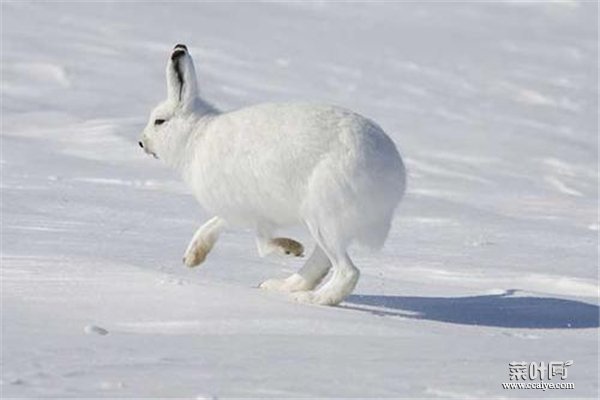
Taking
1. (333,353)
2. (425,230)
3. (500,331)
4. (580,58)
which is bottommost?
(580,58)

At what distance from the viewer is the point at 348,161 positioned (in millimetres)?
4512

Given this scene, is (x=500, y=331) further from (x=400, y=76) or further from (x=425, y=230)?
(x=400, y=76)

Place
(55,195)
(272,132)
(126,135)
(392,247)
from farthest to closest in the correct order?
(126,135) < (55,195) < (392,247) < (272,132)

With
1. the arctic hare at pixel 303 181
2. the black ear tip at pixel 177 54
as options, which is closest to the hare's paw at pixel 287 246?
the arctic hare at pixel 303 181

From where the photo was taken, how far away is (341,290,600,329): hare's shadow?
184 inches

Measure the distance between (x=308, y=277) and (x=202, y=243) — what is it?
0.38 m

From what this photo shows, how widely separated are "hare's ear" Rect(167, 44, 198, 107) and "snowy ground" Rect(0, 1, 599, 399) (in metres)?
0.59

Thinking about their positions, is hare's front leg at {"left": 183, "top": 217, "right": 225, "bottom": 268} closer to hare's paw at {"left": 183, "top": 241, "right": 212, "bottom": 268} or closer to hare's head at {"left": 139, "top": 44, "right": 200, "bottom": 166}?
hare's paw at {"left": 183, "top": 241, "right": 212, "bottom": 268}

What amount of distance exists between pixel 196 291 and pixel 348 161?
0.63 m

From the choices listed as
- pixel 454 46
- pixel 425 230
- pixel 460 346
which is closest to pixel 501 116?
pixel 454 46

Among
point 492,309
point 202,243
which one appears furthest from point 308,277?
point 492,309

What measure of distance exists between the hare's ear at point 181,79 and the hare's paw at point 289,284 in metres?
0.72

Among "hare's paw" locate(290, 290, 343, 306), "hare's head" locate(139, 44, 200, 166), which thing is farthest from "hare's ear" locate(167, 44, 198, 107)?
"hare's paw" locate(290, 290, 343, 306)

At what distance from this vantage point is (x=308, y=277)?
16.0 feet
